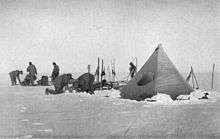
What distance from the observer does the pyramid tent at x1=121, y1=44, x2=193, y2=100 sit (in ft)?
31.4

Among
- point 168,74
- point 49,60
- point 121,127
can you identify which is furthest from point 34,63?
point 121,127

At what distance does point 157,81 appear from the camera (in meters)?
9.55

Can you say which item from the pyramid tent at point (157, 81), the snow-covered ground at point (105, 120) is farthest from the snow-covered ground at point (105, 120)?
the pyramid tent at point (157, 81)

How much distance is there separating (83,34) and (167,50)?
305cm

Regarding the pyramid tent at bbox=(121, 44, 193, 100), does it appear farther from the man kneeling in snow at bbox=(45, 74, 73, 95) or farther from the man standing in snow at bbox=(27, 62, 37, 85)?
the man standing in snow at bbox=(27, 62, 37, 85)

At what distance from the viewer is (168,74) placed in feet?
32.5

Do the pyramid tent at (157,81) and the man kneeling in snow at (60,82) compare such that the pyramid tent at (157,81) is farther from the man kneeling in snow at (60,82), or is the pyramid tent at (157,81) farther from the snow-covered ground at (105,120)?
the snow-covered ground at (105,120)

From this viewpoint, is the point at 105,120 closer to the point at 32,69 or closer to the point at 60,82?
the point at 60,82

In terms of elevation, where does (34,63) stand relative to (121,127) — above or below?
above

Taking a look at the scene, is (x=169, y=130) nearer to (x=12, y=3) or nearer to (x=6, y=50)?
(x=12, y=3)

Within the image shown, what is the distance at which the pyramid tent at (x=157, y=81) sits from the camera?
31.4ft

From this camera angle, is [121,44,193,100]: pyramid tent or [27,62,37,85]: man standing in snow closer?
[121,44,193,100]: pyramid tent

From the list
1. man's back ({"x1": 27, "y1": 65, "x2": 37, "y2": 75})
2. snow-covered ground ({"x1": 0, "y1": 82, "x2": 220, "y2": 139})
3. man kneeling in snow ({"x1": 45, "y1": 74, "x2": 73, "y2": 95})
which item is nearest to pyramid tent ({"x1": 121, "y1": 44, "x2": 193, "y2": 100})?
man kneeling in snow ({"x1": 45, "y1": 74, "x2": 73, "y2": 95})

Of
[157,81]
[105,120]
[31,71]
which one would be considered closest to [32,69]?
[31,71]
